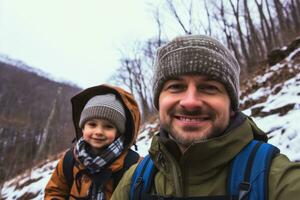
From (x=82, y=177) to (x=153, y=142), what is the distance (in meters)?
1.13

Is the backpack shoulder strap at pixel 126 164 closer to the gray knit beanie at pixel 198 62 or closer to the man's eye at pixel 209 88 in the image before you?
the gray knit beanie at pixel 198 62

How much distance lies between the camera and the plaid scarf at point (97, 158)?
7.34ft

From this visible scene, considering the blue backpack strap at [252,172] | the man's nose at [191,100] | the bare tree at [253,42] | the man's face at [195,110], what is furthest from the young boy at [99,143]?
the bare tree at [253,42]

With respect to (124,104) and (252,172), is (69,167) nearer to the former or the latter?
(124,104)

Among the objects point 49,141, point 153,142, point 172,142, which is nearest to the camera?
point 172,142

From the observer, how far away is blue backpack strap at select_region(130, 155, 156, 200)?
1.34 meters

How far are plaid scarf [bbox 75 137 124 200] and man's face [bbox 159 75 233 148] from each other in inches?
43.2

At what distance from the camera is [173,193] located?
4.04ft

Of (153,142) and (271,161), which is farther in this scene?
(153,142)

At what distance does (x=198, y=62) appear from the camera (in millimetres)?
1417

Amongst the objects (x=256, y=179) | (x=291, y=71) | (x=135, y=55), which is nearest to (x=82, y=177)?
(x=256, y=179)

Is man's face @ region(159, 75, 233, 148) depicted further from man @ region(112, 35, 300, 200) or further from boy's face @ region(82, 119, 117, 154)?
boy's face @ region(82, 119, 117, 154)

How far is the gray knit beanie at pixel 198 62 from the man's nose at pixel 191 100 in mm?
131

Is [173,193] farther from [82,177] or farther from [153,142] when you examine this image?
[82,177]
